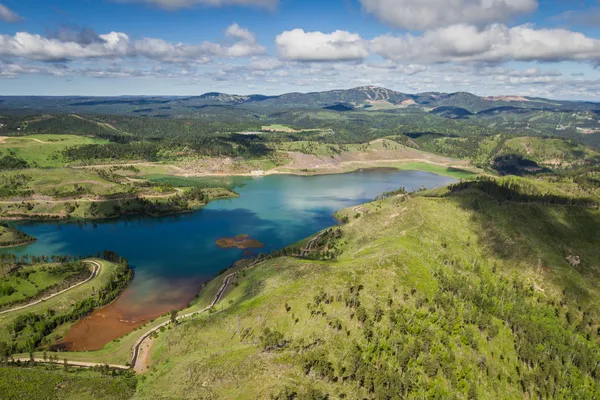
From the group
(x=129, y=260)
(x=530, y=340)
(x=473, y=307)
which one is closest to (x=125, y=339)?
(x=129, y=260)

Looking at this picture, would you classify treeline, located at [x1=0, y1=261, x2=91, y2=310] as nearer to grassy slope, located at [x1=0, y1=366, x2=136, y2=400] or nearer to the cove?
the cove

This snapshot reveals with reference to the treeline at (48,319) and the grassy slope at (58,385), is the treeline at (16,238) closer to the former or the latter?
the treeline at (48,319)

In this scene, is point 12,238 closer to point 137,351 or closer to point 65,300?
point 65,300

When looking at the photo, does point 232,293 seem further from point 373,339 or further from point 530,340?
point 530,340

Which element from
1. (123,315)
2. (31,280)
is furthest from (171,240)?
(123,315)

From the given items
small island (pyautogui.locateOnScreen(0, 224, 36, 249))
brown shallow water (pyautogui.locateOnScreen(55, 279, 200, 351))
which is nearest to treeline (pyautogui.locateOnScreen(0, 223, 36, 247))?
small island (pyautogui.locateOnScreen(0, 224, 36, 249))

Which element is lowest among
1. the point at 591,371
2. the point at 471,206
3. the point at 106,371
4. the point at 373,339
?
the point at 591,371
